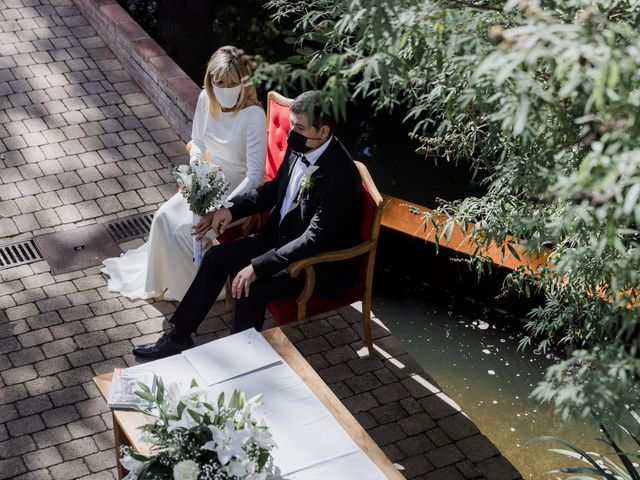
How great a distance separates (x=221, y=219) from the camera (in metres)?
5.47

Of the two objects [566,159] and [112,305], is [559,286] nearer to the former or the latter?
[566,159]

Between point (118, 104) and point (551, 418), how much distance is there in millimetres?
4093

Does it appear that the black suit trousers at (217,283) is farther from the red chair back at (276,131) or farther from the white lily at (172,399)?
the white lily at (172,399)

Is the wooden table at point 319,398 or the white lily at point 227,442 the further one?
the wooden table at point 319,398

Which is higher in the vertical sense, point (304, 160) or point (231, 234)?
point (304, 160)

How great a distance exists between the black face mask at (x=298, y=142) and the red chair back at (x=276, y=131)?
60cm

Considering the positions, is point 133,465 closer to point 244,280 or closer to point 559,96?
point 244,280

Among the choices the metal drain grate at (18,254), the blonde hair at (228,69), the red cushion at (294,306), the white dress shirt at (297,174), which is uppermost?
the blonde hair at (228,69)

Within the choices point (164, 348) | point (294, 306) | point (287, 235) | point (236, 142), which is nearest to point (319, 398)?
point (294, 306)

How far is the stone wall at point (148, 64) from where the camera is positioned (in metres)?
7.25

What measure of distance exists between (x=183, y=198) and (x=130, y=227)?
0.90m

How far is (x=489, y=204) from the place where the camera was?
4543 millimetres

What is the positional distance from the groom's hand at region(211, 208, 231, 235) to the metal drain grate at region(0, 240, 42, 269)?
1.40 m

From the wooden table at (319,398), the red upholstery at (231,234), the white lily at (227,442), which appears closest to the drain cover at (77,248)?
the red upholstery at (231,234)
